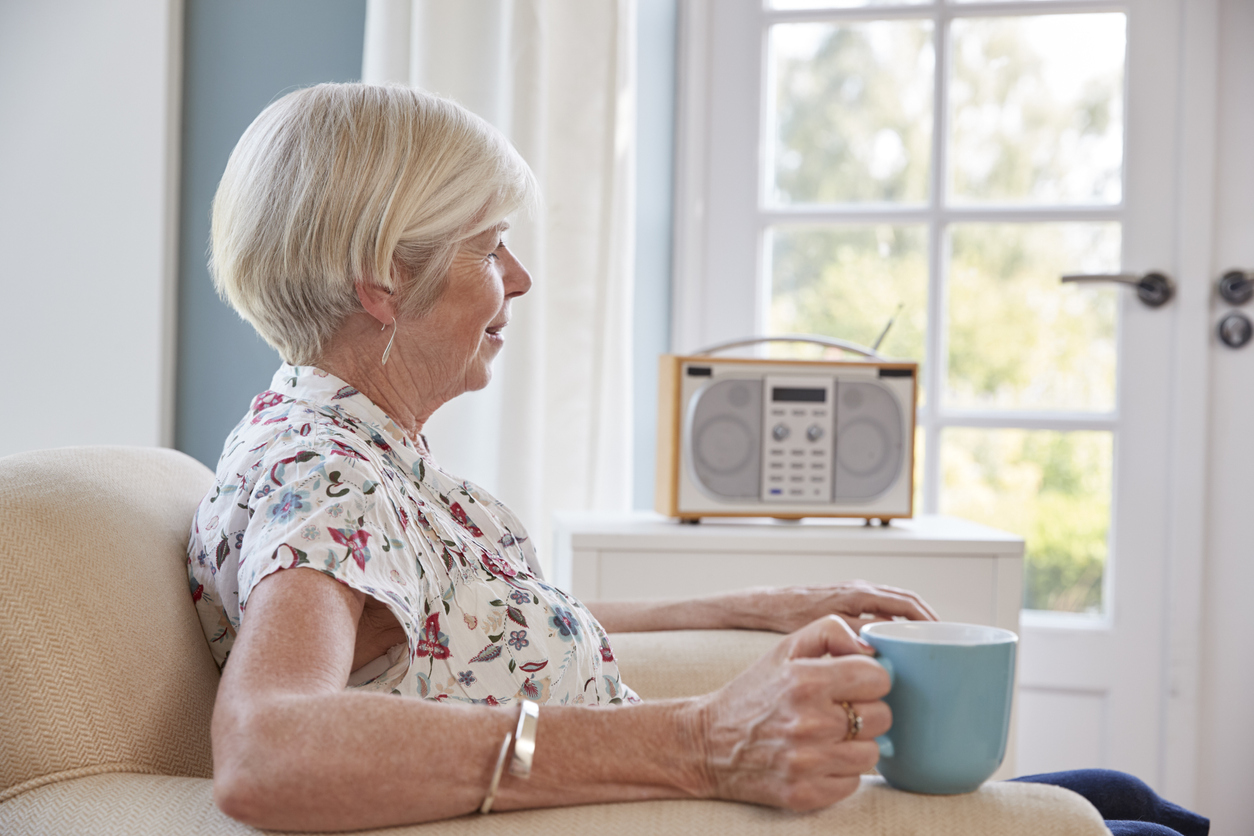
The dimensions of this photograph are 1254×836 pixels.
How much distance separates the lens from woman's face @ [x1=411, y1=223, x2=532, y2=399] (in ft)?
2.87

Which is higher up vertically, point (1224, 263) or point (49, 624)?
point (1224, 263)

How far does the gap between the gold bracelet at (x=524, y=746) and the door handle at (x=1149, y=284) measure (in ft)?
5.20

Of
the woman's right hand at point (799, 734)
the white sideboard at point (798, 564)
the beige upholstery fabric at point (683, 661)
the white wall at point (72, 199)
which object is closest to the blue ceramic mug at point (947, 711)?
the woman's right hand at point (799, 734)

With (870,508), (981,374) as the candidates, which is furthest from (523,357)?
(981,374)

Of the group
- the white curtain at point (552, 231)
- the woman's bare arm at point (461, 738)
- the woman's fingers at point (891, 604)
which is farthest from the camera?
the white curtain at point (552, 231)

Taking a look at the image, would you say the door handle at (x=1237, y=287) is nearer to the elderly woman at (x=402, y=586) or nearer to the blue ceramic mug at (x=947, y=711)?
the elderly woman at (x=402, y=586)

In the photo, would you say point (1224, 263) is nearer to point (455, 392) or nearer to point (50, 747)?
point (455, 392)

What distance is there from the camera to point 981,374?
1894 mm

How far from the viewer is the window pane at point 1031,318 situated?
1.85 m

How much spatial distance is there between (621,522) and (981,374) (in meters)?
0.82

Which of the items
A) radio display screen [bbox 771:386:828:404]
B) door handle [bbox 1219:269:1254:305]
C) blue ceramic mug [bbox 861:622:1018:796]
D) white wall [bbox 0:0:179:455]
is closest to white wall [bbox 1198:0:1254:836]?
door handle [bbox 1219:269:1254:305]

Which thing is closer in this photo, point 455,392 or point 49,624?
point 49,624

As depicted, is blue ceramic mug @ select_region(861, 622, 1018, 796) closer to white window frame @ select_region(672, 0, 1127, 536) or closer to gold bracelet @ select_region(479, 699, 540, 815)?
gold bracelet @ select_region(479, 699, 540, 815)

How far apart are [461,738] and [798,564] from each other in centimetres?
89
